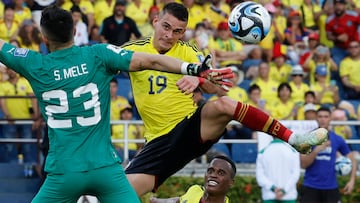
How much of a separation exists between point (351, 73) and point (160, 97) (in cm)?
889

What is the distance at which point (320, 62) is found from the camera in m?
18.6

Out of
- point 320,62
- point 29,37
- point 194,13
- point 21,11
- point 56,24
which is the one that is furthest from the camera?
point 194,13

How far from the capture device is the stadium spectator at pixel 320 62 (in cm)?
1855

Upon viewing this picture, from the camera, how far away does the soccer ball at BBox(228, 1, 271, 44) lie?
10359 millimetres

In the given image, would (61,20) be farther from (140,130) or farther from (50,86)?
(140,130)

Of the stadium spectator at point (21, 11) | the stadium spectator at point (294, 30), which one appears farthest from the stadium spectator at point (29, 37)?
the stadium spectator at point (294, 30)

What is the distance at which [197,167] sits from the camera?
56.3ft

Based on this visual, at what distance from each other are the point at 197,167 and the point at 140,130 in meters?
1.20

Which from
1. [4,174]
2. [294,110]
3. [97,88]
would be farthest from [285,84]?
[97,88]

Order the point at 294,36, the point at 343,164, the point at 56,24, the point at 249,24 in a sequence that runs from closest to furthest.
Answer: the point at 56,24 < the point at 249,24 < the point at 343,164 < the point at 294,36

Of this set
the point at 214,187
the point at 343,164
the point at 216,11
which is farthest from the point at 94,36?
the point at 214,187

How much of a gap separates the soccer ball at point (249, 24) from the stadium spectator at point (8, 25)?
8.21 m

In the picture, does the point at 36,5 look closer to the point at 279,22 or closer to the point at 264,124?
the point at 279,22

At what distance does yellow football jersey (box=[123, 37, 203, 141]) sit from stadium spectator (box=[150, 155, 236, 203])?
0.89 meters
